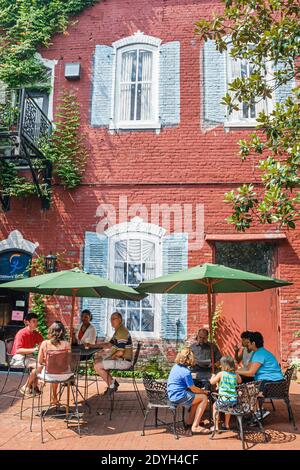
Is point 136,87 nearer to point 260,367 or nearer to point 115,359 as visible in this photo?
point 115,359

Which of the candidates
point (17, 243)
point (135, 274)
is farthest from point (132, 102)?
point (17, 243)

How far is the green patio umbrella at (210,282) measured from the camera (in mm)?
5623

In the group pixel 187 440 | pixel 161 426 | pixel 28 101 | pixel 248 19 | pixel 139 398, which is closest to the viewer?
pixel 187 440

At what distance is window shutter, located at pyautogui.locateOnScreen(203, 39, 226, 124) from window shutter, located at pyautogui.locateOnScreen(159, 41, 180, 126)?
67cm

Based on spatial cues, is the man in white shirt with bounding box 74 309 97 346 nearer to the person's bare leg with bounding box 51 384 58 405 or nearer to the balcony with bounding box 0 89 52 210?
the person's bare leg with bounding box 51 384 58 405

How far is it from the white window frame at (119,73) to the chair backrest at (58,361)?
245 inches

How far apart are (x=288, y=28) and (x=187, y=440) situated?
5.85 meters

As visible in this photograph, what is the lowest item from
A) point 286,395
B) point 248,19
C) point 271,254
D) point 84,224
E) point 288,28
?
point 286,395

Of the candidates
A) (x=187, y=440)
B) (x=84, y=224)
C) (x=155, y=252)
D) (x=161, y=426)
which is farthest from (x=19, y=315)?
(x=187, y=440)

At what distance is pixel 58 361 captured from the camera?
5.66 m

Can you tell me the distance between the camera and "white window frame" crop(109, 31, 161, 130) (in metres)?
10.2

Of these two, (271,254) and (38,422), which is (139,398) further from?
(271,254)

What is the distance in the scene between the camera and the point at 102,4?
1103 centimetres
